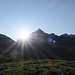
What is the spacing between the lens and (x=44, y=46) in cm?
9694

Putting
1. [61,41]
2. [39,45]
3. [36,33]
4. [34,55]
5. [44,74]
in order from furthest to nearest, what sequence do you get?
1. [36,33]
2. [61,41]
3. [39,45]
4. [34,55]
5. [44,74]

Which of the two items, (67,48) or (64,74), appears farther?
(67,48)

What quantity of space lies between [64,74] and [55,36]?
75571 mm

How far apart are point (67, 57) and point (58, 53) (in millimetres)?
7278

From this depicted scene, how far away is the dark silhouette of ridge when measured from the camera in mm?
81625

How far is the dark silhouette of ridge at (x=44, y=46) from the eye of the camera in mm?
81625

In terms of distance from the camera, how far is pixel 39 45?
96.9m

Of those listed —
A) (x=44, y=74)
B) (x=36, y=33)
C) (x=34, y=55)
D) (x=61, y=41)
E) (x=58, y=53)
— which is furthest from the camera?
(x=36, y=33)

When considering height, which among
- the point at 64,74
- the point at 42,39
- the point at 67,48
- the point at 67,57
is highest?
the point at 42,39

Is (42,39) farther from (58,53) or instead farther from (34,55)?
(34,55)

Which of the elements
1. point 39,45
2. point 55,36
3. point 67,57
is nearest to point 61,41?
point 55,36

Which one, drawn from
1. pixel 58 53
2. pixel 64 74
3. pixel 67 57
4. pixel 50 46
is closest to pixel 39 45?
pixel 50 46

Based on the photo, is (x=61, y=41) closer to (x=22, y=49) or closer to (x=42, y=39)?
(x=42, y=39)

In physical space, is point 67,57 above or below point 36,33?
below
